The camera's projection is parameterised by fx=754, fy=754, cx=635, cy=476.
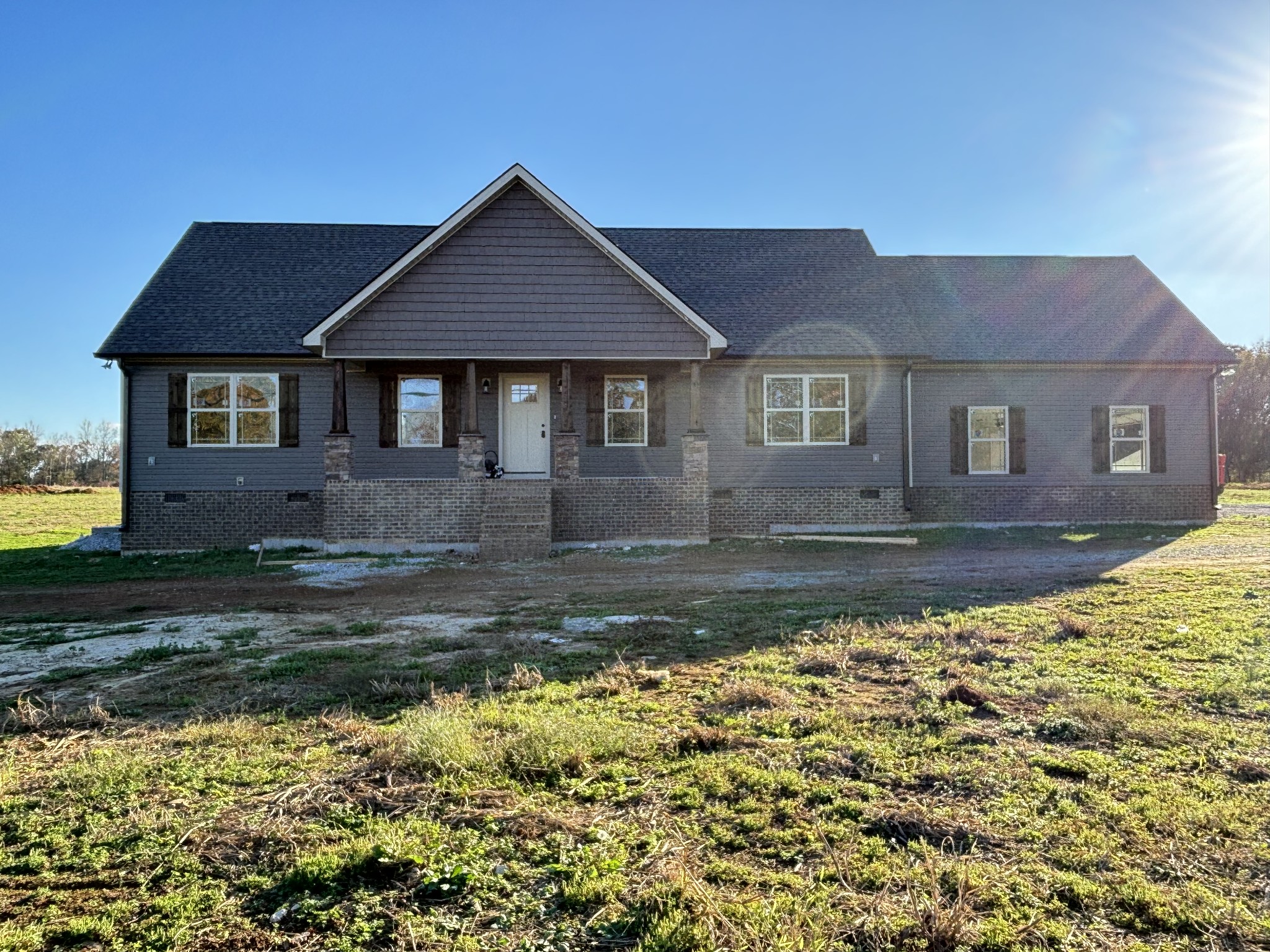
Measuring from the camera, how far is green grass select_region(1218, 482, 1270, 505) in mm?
24188

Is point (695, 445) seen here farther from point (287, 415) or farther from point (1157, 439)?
point (1157, 439)

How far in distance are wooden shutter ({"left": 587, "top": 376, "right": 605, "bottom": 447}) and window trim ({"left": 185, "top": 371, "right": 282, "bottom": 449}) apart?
6319mm

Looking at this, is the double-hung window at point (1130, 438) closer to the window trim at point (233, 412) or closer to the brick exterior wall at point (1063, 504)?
the brick exterior wall at point (1063, 504)

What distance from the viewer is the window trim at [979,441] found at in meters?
17.0

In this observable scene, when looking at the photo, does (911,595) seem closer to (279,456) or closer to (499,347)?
(499,347)

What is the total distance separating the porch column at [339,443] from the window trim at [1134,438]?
1647 cm

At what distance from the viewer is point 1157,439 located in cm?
1736

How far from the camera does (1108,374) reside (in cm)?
1733

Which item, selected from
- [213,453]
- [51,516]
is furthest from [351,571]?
[51,516]

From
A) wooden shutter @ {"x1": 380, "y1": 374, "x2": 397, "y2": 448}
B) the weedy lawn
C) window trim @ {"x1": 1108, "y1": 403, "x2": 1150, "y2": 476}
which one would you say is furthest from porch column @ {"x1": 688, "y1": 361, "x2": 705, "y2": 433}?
window trim @ {"x1": 1108, "y1": 403, "x2": 1150, "y2": 476}

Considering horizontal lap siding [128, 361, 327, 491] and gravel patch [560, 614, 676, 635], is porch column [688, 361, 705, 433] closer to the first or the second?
gravel patch [560, 614, 676, 635]

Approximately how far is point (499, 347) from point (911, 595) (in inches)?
344

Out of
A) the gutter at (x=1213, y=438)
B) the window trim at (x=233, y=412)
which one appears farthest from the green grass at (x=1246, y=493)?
the window trim at (x=233, y=412)

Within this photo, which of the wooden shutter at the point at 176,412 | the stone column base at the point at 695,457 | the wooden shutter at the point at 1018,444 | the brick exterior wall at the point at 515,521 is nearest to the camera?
the brick exterior wall at the point at 515,521
